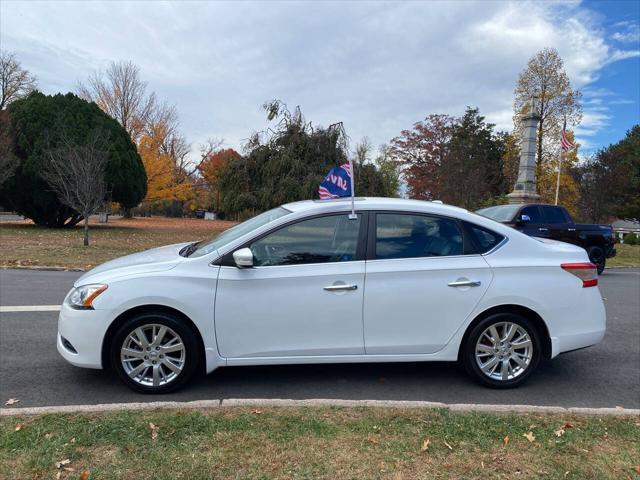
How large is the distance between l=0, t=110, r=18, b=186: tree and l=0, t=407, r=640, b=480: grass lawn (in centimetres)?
2199

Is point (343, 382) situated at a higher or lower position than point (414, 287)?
lower

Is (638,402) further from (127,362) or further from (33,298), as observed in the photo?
(33,298)

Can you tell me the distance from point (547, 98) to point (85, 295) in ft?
119

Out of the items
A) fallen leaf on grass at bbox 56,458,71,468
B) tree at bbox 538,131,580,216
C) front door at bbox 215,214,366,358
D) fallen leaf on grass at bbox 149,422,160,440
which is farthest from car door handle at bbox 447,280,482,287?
tree at bbox 538,131,580,216

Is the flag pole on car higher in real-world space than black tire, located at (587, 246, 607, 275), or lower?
higher

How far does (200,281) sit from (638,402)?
390 centimetres

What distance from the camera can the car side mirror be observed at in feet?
12.5

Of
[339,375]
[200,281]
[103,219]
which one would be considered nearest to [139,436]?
[200,281]

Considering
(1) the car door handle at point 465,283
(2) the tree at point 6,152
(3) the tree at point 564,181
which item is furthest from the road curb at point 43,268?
(3) the tree at point 564,181

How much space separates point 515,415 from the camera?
349 cm

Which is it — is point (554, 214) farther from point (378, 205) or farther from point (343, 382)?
point (343, 382)

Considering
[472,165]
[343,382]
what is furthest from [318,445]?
[472,165]

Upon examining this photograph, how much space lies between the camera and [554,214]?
13.0 meters

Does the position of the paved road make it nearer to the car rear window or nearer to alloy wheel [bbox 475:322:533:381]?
alloy wheel [bbox 475:322:533:381]
